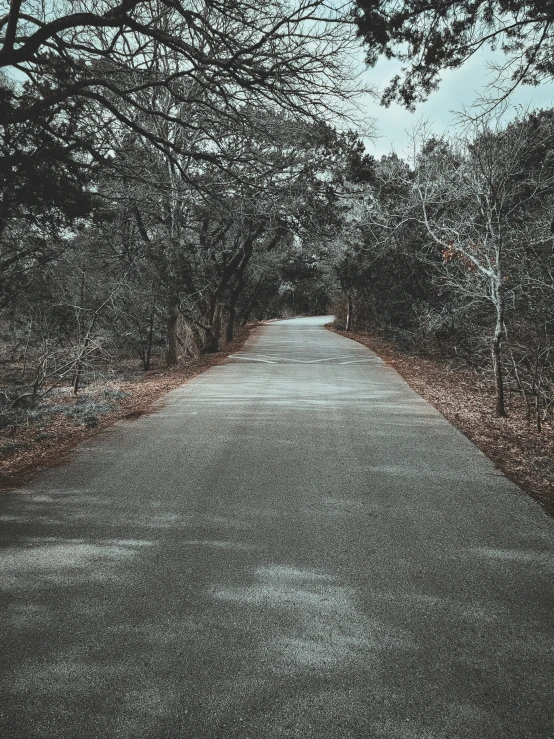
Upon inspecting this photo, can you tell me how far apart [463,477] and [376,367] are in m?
7.90

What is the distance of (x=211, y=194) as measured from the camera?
257 inches

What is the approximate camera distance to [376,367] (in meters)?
12.3

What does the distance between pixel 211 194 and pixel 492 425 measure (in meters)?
5.55

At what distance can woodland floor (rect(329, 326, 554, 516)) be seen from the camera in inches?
185

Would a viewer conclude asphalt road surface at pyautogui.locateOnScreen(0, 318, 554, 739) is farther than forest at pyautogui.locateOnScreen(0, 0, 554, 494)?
No

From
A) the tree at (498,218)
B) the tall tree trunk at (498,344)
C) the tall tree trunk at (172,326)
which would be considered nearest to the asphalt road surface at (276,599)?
the tall tree trunk at (498,344)

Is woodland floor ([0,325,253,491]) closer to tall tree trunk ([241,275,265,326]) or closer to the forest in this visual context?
the forest

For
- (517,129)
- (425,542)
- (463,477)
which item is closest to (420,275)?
(517,129)

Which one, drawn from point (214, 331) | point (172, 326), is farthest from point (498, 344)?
point (214, 331)

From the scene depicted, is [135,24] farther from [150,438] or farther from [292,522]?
[292,522]

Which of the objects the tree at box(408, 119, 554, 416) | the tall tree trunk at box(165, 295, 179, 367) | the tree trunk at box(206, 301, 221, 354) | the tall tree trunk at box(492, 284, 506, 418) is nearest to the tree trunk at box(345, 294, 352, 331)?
the tree trunk at box(206, 301, 221, 354)

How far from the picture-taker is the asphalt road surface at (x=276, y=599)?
6.42 ft

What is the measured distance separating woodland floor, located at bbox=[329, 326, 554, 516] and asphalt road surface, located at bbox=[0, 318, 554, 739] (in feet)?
1.07

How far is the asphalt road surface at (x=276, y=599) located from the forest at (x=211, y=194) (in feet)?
11.8
